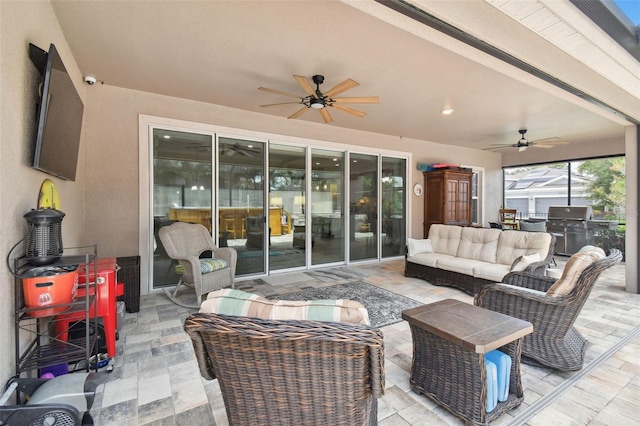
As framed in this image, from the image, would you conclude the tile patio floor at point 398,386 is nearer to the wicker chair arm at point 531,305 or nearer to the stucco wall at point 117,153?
the wicker chair arm at point 531,305

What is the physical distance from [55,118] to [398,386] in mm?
3062

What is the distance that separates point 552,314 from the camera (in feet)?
6.82

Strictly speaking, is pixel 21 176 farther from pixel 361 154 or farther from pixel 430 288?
pixel 361 154

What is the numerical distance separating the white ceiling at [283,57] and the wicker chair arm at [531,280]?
180 centimetres

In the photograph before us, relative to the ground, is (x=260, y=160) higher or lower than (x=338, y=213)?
higher

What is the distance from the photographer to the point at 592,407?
176cm

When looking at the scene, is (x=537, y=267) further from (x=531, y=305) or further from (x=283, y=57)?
(x=283, y=57)

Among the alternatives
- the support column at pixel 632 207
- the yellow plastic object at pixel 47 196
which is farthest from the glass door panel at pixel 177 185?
the support column at pixel 632 207

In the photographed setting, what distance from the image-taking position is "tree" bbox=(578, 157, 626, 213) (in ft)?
21.4

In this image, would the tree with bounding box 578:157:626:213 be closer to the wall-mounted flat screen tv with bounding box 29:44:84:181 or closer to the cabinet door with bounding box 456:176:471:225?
the cabinet door with bounding box 456:176:471:225

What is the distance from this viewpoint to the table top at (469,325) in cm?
152

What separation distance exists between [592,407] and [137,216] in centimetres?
489

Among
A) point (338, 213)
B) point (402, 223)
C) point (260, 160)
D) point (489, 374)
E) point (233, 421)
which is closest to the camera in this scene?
point (233, 421)

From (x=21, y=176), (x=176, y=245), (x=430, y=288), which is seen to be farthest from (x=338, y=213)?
(x=21, y=176)
